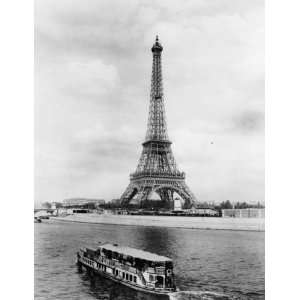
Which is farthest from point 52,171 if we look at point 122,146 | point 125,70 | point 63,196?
point 125,70

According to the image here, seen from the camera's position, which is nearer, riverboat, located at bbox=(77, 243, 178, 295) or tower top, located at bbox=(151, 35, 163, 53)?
riverboat, located at bbox=(77, 243, 178, 295)

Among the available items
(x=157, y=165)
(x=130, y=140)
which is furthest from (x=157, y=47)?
(x=157, y=165)

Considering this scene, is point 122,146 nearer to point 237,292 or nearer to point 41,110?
point 41,110

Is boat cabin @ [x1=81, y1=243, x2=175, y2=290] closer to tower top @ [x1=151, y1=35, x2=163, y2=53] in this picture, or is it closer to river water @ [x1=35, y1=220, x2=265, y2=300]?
river water @ [x1=35, y1=220, x2=265, y2=300]

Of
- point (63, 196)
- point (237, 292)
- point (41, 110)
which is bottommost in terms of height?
point (237, 292)

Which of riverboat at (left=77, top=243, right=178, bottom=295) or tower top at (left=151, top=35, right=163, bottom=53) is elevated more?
tower top at (left=151, top=35, right=163, bottom=53)

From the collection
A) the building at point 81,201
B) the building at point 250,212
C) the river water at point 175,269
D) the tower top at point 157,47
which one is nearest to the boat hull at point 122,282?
the river water at point 175,269

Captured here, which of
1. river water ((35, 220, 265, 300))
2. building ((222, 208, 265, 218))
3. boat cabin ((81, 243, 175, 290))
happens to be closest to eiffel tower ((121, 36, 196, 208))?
building ((222, 208, 265, 218))
